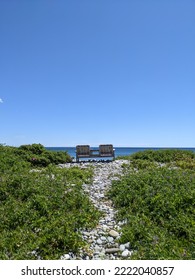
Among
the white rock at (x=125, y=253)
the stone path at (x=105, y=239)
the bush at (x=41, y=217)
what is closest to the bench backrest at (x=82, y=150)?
the bush at (x=41, y=217)

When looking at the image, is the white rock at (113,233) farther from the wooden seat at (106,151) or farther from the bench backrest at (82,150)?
the wooden seat at (106,151)

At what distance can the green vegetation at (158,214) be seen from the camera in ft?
17.5

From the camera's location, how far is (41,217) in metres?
6.50

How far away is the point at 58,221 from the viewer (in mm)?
6195

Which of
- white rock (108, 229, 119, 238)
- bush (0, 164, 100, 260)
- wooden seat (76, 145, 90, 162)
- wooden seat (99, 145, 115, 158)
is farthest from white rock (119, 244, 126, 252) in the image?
wooden seat (99, 145, 115, 158)

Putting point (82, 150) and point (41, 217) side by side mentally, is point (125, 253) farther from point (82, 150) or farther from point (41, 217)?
point (82, 150)

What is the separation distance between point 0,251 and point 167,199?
5.06 meters

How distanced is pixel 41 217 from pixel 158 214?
3380 millimetres

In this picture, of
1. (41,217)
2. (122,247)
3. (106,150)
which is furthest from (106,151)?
(122,247)

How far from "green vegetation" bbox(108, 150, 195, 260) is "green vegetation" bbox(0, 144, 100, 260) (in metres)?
1.21

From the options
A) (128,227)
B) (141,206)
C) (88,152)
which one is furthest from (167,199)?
(88,152)

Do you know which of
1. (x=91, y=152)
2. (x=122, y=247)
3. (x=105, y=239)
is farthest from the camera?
(x=91, y=152)

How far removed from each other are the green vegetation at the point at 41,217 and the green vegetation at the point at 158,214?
1213mm

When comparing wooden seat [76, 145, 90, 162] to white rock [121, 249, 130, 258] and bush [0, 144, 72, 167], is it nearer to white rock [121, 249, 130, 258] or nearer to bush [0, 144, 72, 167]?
bush [0, 144, 72, 167]
